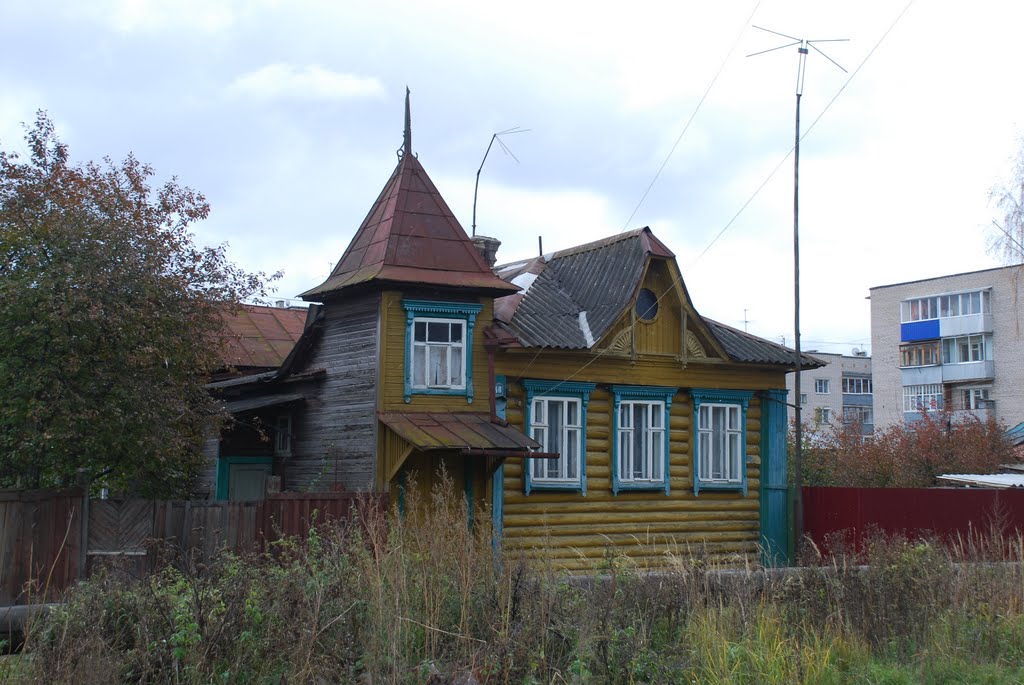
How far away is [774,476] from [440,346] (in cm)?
755

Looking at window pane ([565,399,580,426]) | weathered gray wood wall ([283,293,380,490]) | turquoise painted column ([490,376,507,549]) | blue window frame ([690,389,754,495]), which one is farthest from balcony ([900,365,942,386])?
weathered gray wood wall ([283,293,380,490])

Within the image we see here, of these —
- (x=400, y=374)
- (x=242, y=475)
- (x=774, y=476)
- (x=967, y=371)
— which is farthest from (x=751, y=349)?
(x=967, y=371)

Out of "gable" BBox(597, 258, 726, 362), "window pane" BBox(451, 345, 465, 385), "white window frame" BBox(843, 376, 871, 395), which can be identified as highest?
"white window frame" BBox(843, 376, 871, 395)

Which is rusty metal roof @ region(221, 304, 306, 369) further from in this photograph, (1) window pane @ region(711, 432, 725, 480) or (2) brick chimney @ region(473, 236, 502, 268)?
(1) window pane @ region(711, 432, 725, 480)

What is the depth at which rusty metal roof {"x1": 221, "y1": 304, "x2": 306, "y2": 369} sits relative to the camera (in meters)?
→ 23.3

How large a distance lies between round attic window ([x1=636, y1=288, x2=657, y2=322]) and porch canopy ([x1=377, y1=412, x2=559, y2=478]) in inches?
137

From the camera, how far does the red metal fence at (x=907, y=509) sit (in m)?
20.4

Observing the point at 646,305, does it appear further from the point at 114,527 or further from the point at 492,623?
the point at 492,623

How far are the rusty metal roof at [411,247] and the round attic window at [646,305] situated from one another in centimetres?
280

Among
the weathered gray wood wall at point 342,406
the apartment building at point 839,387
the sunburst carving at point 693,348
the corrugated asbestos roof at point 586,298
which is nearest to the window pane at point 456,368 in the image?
the corrugated asbestos roof at point 586,298

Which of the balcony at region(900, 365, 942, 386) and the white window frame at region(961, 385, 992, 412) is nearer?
the white window frame at region(961, 385, 992, 412)

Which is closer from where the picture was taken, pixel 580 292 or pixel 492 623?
pixel 492 623

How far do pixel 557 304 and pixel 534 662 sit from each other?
12.2 m

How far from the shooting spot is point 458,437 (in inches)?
638
